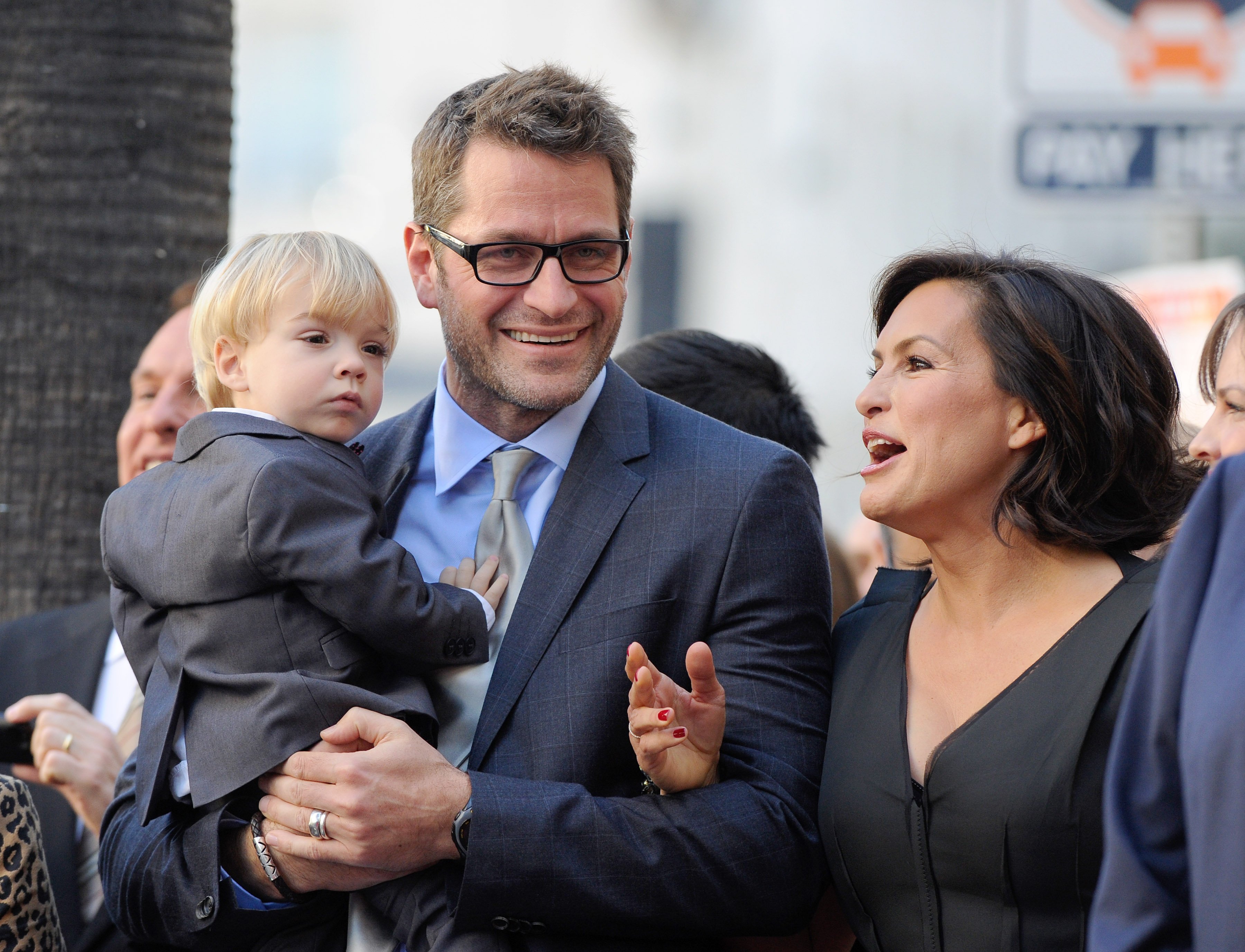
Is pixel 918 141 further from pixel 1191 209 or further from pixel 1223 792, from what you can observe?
pixel 1223 792

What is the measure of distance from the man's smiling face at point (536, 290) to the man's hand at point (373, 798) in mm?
888

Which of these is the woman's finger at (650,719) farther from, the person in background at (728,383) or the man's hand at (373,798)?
the person in background at (728,383)

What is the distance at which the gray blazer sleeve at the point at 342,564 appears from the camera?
3012mm

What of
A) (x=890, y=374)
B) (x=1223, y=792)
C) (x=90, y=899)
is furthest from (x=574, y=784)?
(x=90, y=899)

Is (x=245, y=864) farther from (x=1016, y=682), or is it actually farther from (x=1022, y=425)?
(x=1022, y=425)

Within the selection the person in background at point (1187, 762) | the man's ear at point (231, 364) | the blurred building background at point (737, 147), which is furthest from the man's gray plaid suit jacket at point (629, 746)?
the blurred building background at point (737, 147)

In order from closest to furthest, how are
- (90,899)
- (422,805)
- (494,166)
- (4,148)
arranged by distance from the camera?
(422,805) → (494,166) → (90,899) → (4,148)

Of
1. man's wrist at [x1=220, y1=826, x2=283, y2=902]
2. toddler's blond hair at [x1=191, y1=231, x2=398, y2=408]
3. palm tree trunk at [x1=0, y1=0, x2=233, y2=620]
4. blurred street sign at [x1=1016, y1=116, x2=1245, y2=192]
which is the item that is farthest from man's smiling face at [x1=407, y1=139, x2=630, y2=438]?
blurred street sign at [x1=1016, y1=116, x2=1245, y2=192]

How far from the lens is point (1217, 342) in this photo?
352 cm

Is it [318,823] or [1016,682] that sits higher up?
[1016,682]

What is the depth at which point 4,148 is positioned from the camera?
15.4 ft

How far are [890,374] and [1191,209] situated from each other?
8.29ft

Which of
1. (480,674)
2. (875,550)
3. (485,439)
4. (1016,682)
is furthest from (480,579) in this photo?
(875,550)

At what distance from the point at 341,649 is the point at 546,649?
0.43m
